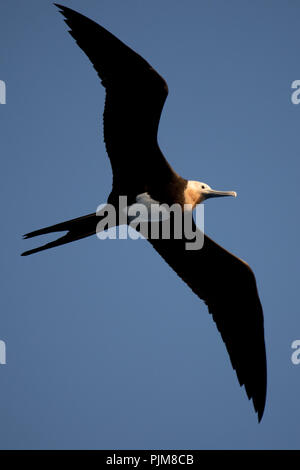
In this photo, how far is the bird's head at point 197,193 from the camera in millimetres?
5059

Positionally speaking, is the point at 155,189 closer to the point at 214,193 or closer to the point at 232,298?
the point at 214,193

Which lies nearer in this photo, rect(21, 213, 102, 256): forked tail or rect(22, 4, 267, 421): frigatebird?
rect(22, 4, 267, 421): frigatebird

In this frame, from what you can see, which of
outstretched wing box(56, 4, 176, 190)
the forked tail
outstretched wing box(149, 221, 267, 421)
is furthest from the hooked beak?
the forked tail

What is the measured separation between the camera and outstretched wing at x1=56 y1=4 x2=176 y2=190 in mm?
4320

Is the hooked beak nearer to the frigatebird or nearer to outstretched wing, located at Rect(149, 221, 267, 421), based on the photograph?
the frigatebird

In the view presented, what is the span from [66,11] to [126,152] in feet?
3.42

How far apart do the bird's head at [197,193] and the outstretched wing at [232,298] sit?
24 centimetres

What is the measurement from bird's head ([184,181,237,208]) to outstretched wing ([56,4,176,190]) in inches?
11.6

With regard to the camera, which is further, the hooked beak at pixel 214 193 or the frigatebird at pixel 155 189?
the hooked beak at pixel 214 193

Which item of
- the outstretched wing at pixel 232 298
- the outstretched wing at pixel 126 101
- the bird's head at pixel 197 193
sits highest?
the outstretched wing at pixel 126 101

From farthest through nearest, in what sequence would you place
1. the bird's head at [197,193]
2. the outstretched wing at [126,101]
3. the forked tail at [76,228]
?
the bird's head at [197,193]
the forked tail at [76,228]
the outstretched wing at [126,101]

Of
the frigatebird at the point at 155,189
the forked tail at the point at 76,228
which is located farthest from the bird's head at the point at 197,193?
the forked tail at the point at 76,228

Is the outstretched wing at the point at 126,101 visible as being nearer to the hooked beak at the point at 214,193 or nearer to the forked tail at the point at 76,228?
the forked tail at the point at 76,228
